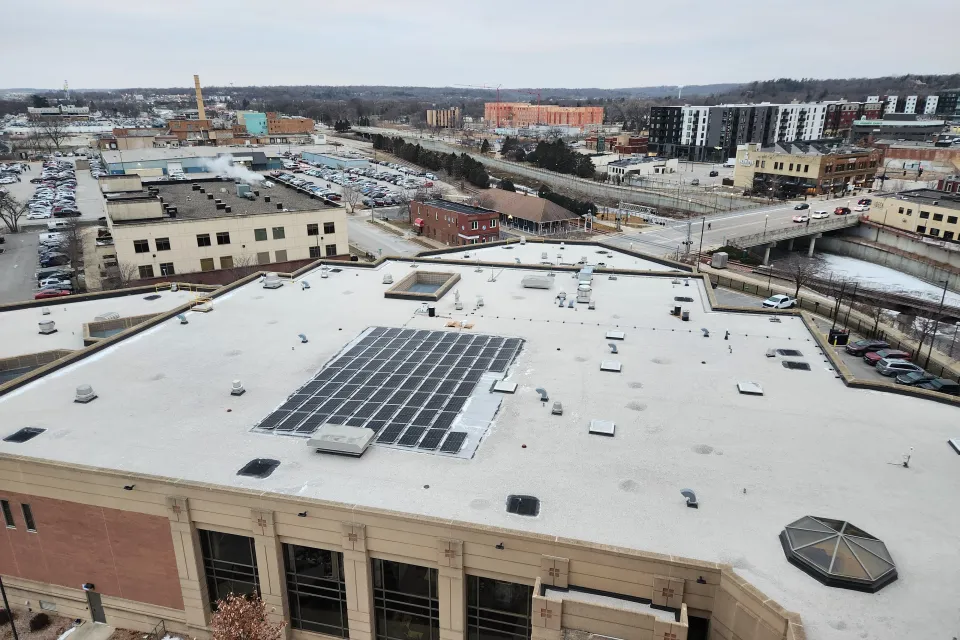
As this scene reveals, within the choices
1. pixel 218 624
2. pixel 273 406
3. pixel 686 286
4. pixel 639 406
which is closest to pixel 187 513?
pixel 218 624

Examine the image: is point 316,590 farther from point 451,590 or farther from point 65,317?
point 65,317

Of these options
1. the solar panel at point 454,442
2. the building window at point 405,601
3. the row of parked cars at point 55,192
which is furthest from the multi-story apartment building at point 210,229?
the building window at point 405,601

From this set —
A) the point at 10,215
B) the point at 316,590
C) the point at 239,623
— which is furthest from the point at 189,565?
the point at 10,215

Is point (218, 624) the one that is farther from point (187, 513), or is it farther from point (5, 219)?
point (5, 219)

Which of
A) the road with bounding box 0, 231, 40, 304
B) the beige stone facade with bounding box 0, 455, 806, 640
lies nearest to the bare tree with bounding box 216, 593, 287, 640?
the beige stone facade with bounding box 0, 455, 806, 640

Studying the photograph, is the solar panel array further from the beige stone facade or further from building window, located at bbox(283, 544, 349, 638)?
building window, located at bbox(283, 544, 349, 638)
